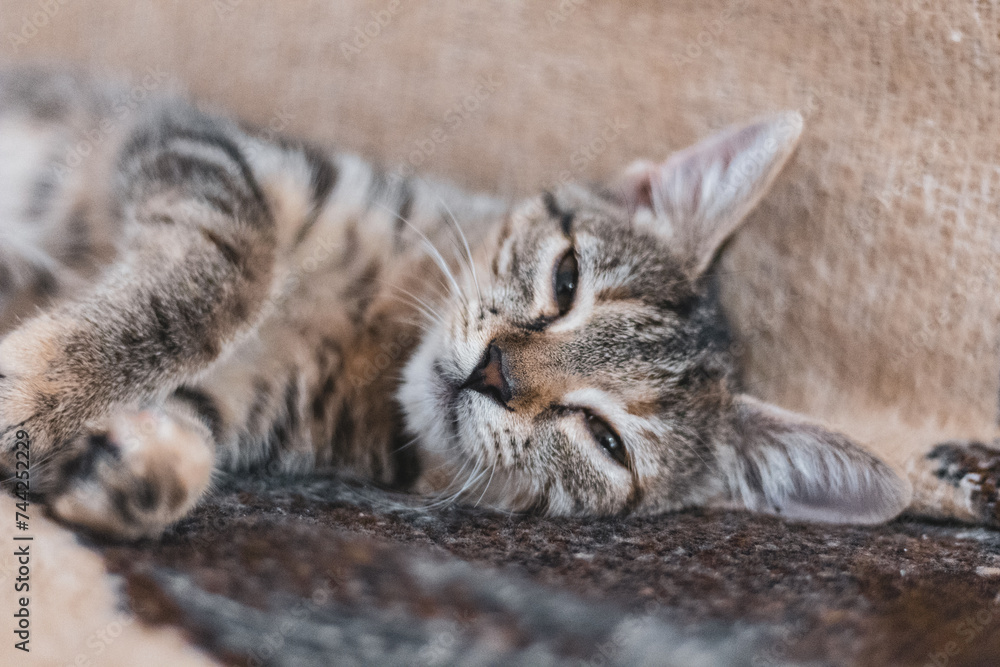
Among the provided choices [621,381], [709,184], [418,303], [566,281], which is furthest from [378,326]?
[709,184]

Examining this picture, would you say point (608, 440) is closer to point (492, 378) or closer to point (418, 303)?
point (492, 378)

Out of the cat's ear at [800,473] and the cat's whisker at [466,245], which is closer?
the cat's ear at [800,473]

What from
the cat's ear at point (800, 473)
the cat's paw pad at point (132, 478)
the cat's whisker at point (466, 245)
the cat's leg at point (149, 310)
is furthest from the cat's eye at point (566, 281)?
the cat's paw pad at point (132, 478)

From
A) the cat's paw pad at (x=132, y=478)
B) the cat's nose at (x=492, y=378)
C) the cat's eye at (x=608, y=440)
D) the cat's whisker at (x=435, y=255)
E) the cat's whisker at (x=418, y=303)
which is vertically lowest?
the cat's paw pad at (x=132, y=478)

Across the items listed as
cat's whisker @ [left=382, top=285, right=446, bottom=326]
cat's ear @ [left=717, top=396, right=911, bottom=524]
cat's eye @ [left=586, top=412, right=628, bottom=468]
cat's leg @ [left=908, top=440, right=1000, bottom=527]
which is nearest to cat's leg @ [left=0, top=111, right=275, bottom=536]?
cat's whisker @ [left=382, top=285, right=446, bottom=326]

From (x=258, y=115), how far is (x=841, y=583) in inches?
64.7

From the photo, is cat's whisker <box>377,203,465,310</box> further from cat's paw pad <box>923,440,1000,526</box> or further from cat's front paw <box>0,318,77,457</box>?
cat's paw pad <box>923,440,1000,526</box>

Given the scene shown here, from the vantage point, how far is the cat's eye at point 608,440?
116 cm

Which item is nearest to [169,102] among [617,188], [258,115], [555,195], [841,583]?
[258,115]

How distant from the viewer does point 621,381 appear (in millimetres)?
1138

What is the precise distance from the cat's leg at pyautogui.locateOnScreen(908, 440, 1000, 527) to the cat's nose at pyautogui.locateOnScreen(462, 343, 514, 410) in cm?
78

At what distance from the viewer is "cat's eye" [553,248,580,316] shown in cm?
119

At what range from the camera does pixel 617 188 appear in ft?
4.70

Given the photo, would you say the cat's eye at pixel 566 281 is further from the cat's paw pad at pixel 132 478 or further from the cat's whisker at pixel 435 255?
the cat's paw pad at pixel 132 478
